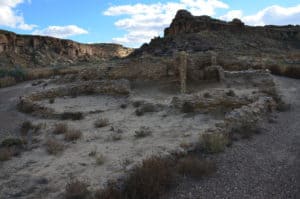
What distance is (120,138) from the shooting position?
934cm

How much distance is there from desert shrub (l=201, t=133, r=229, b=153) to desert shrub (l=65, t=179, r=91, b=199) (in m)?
2.90

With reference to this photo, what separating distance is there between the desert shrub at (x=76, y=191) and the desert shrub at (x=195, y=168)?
177 centimetres

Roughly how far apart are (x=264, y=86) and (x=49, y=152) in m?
9.49

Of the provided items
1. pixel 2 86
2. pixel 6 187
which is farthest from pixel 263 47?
pixel 6 187

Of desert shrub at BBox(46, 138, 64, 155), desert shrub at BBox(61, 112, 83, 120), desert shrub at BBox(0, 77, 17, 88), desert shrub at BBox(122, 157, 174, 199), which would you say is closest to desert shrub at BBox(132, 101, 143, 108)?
desert shrub at BBox(61, 112, 83, 120)

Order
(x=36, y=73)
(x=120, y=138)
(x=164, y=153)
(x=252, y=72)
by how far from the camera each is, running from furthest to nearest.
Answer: (x=36, y=73) < (x=252, y=72) < (x=120, y=138) < (x=164, y=153)

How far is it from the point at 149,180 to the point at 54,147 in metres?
3.56

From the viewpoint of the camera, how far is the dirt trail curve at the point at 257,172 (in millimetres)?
5945

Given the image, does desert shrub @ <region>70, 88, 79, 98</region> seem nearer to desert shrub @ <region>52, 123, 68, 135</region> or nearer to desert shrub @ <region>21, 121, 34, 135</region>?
desert shrub @ <region>21, 121, 34, 135</region>

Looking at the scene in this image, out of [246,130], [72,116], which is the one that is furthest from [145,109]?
[246,130]

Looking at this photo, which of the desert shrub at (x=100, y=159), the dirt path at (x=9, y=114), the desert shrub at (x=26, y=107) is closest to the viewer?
the desert shrub at (x=100, y=159)

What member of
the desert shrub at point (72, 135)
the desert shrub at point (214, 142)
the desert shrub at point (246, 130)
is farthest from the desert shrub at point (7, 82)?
the desert shrub at point (214, 142)

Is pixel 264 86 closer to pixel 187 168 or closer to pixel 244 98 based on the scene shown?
pixel 244 98

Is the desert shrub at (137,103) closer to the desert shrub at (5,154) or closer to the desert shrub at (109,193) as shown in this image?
the desert shrub at (5,154)
